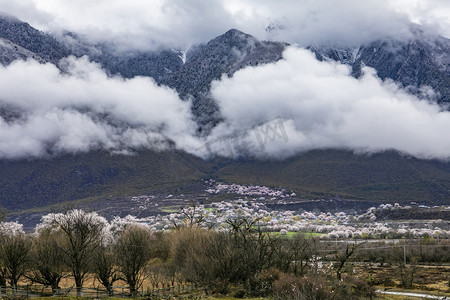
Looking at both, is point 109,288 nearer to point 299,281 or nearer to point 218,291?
point 218,291

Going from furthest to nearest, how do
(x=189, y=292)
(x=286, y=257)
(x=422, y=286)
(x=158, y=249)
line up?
(x=158, y=249), (x=422, y=286), (x=286, y=257), (x=189, y=292)

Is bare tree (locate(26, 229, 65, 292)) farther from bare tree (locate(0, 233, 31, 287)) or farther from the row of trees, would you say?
bare tree (locate(0, 233, 31, 287))

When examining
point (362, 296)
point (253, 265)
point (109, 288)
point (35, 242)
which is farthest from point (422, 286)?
point (35, 242)

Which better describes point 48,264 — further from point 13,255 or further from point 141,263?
point 141,263

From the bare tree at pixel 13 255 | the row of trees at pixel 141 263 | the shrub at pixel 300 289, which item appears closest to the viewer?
the shrub at pixel 300 289

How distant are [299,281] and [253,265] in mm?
12060

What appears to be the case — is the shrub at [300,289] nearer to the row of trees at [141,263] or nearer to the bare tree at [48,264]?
the row of trees at [141,263]

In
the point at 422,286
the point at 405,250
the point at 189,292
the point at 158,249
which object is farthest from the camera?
the point at 405,250

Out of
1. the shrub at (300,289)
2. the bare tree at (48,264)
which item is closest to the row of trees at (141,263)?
the bare tree at (48,264)

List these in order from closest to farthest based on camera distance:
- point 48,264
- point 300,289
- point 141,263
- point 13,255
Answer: point 300,289 < point 13,255 < point 48,264 < point 141,263

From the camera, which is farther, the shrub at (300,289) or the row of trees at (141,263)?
the row of trees at (141,263)

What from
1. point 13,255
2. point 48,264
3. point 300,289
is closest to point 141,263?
point 48,264

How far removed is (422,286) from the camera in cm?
7869

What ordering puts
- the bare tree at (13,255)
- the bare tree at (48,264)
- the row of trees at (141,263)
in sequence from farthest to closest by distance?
the bare tree at (48,264)
the row of trees at (141,263)
the bare tree at (13,255)
